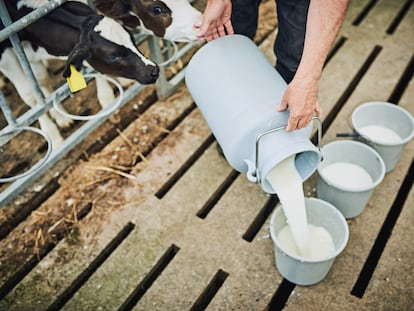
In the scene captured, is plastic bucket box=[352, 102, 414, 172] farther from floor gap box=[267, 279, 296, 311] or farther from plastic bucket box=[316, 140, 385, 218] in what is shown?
floor gap box=[267, 279, 296, 311]

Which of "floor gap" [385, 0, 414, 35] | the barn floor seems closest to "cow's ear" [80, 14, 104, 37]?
the barn floor

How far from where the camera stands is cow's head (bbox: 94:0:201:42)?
2166mm

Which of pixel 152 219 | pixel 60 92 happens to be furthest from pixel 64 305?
pixel 60 92

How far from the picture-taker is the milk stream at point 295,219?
1654mm

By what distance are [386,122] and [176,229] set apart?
1.12 metres

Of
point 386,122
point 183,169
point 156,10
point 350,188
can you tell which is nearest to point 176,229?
point 183,169

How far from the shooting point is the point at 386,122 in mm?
2324

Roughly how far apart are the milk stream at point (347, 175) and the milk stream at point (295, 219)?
10.5 inches

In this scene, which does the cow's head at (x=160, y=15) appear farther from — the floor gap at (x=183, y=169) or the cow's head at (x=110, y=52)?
the floor gap at (x=183, y=169)

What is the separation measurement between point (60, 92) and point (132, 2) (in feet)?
1.80

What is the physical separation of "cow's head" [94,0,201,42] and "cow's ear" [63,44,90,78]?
0.39m

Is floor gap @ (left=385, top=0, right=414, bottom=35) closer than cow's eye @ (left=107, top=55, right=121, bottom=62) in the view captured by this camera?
No

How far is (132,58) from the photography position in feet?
6.77

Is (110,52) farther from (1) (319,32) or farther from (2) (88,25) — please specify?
(1) (319,32)
